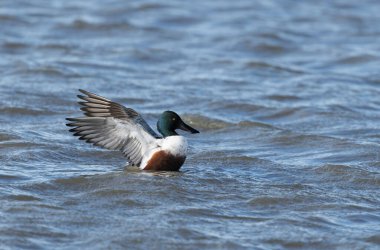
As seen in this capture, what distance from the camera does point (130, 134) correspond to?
9016 millimetres

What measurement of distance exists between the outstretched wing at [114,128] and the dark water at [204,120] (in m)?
0.25

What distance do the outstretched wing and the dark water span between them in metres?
0.25

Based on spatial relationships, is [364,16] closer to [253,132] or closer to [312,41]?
[312,41]

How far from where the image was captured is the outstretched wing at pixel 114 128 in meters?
8.93

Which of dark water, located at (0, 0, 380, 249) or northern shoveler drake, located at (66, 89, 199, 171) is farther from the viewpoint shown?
northern shoveler drake, located at (66, 89, 199, 171)

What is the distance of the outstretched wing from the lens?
Result: 29.3 feet

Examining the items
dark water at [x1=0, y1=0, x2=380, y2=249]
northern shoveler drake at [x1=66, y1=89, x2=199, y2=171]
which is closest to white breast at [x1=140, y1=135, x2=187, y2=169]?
northern shoveler drake at [x1=66, y1=89, x2=199, y2=171]

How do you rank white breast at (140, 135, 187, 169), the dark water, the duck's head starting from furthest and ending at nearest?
the duck's head
white breast at (140, 135, 187, 169)
the dark water

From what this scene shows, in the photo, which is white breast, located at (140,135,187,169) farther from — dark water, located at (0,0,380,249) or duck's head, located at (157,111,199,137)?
dark water, located at (0,0,380,249)

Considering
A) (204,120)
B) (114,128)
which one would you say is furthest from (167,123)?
(204,120)

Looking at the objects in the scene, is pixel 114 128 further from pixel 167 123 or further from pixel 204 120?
pixel 204 120

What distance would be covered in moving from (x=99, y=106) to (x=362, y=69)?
6.88 metres

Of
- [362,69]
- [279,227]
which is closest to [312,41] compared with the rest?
[362,69]

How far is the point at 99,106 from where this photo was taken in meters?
8.95
